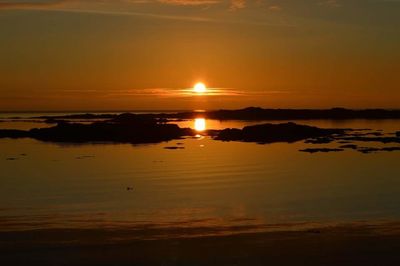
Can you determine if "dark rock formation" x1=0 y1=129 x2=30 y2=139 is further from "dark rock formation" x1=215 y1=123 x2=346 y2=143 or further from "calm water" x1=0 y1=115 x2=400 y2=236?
"dark rock formation" x1=215 y1=123 x2=346 y2=143

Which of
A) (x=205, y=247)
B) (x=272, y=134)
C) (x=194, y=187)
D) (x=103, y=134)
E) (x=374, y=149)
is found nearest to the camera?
(x=205, y=247)

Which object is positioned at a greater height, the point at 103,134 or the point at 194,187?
the point at 103,134

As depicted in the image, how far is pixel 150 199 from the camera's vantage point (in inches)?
928

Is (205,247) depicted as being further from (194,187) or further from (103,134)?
(103,134)

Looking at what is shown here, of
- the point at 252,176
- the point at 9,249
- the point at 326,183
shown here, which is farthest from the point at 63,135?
the point at 9,249

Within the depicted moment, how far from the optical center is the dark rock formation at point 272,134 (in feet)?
189

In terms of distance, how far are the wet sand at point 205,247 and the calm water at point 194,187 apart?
150 centimetres

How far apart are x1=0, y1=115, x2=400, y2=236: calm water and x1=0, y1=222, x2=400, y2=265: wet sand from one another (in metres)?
1.50

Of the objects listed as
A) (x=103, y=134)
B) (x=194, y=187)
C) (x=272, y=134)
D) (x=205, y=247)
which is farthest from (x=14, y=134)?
(x=205, y=247)

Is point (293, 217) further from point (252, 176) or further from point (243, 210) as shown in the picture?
point (252, 176)

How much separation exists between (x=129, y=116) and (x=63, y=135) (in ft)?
115

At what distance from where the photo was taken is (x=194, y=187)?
87.5 feet

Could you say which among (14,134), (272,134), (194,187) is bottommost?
(194,187)

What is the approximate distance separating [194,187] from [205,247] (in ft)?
36.8
